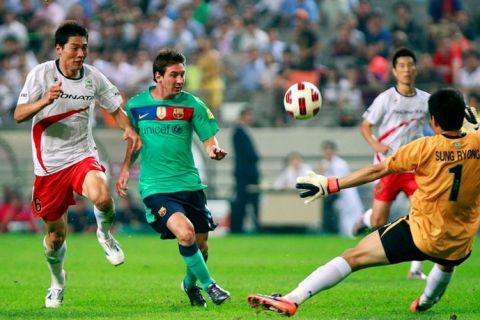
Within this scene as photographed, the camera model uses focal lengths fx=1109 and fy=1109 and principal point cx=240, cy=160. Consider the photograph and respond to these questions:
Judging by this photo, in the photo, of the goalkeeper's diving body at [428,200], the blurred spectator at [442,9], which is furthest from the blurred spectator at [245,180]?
the goalkeeper's diving body at [428,200]

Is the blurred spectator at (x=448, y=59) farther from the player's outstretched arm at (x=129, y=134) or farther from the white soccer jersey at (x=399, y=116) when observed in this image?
the player's outstretched arm at (x=129, y=134)

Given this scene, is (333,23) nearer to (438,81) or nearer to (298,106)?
(438,81)

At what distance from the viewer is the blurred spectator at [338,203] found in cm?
2423

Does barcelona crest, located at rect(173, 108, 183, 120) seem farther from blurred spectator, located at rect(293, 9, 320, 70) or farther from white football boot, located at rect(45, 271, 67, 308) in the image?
blurred spectator, located at rect(293, 9, 320, 70)

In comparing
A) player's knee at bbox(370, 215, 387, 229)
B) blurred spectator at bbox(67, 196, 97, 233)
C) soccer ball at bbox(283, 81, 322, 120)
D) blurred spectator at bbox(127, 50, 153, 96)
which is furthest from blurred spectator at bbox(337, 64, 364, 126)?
soccer ball at bbox(283, 81, 322, 120)

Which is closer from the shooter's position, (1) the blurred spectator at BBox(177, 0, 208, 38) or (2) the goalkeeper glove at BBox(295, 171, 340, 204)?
(2) the goalkeeper glove at BBox(295, 171, 340, 204)

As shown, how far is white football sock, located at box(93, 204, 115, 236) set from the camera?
1165cm

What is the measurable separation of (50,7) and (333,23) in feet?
24.2

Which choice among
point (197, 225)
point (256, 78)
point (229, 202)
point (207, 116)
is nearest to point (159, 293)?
point (197, 225)

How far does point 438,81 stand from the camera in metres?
25.1

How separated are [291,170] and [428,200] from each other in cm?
1567

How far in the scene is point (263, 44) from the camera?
2734 centimetres

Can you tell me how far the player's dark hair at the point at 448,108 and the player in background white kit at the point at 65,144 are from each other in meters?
3.33

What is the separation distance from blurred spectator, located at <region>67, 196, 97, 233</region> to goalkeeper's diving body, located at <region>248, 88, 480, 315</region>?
619 inches
